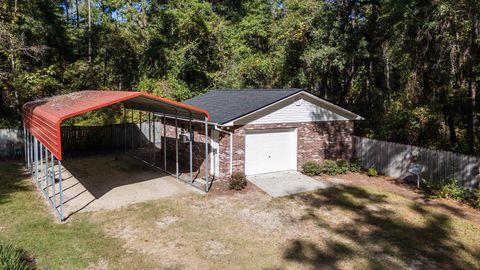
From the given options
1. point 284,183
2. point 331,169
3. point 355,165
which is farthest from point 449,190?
point 284,183

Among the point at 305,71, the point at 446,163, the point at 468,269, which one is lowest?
the point at 468,269

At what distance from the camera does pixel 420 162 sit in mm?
12164

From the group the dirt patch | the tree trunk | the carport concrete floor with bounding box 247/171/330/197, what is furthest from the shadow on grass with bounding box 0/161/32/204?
the tree trunk

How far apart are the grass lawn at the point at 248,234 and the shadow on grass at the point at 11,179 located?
0.22 m

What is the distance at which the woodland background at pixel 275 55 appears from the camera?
504 inches

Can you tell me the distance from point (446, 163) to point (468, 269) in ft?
18.3

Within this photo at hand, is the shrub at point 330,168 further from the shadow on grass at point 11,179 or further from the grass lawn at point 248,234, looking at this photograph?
the shadow on grass at point 11,179

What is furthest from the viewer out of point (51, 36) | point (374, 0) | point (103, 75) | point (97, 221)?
point (103, 75)

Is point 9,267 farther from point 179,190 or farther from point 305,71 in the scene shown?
point 305,71

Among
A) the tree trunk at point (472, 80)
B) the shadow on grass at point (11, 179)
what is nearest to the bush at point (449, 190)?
the tree trunk at point (472, 80)

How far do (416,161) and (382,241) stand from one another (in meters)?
5.78

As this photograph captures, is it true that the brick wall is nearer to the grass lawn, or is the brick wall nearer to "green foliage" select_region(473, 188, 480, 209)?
the grass lawn

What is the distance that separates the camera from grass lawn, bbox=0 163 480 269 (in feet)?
22.3

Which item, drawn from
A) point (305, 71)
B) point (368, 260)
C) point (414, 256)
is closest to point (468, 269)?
point (414, 256)
